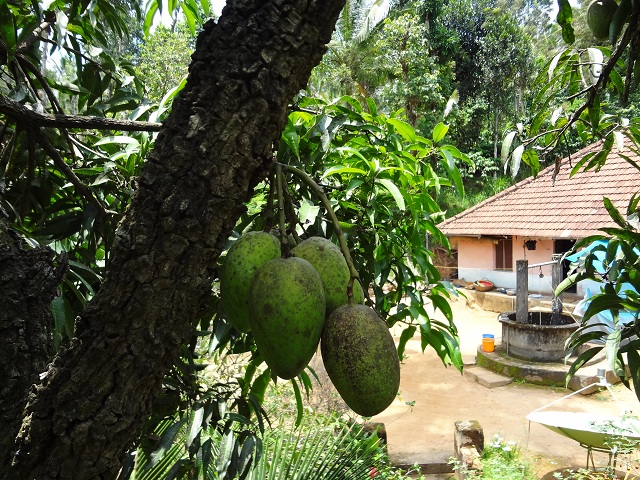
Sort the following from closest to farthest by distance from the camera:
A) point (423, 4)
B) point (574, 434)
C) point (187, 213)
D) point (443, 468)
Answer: point (187, 213), point (574, 434), point (443, 468), point (423, 4)

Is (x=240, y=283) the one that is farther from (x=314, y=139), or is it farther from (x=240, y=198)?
(x=314, y=139)

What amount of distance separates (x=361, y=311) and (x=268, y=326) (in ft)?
0.55

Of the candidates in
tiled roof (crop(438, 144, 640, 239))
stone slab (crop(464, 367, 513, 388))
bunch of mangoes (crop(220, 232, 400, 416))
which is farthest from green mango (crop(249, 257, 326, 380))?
tiled roof (crop(438, 144, 640, 239))

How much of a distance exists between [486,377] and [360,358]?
27.1 feet

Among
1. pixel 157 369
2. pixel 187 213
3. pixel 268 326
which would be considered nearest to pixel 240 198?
pixel 187 213

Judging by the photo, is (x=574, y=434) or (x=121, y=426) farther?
(x=574, y=434)

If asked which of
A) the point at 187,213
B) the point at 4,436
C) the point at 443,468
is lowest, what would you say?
the point at 443,468

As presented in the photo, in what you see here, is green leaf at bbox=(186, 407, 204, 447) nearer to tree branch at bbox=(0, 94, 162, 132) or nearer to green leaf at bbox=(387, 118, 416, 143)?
tree branch at bbox=(0, 94, 162, 132)

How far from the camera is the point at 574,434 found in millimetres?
4875

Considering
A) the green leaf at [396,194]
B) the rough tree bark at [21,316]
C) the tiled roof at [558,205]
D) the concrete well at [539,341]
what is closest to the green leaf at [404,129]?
the green leaf at [396,194]

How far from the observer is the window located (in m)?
14.8

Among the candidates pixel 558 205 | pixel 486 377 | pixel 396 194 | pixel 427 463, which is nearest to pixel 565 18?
pixel 396 194

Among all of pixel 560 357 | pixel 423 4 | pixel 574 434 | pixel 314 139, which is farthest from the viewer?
pixel 423 4

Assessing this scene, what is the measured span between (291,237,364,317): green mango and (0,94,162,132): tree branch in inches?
14.3
